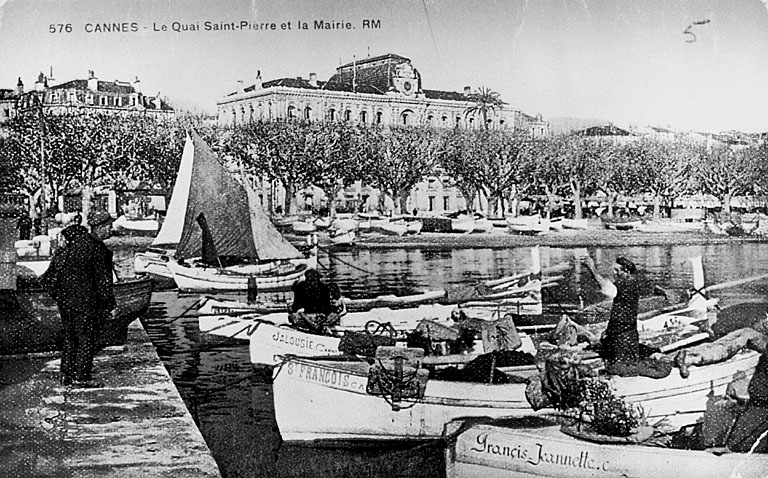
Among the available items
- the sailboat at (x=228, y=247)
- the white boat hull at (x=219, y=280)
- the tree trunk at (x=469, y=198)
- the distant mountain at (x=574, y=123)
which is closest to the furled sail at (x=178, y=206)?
the sailboat at (x=228, y=247)

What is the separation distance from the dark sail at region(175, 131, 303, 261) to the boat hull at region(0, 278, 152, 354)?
37cm

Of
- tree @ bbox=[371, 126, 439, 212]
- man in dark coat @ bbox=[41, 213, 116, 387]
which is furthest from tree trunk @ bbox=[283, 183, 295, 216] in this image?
man in dark coat @ bbox=[41, 213, 116, 387]

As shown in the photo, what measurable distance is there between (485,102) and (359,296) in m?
1.00

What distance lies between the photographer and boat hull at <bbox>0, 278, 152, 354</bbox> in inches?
157

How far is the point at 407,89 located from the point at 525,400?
140 centimetres

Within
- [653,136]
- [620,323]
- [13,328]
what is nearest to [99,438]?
[13,328]

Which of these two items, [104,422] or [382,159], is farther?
[382,159]

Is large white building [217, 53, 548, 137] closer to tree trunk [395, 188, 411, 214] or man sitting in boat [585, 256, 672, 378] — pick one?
tree trunk [395, 188, 411, 214]

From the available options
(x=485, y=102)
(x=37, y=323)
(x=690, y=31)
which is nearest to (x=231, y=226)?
(x=37, y=323)

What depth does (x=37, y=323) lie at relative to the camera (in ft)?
13.1

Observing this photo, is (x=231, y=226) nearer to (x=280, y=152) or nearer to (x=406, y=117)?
(x=280, y=152)

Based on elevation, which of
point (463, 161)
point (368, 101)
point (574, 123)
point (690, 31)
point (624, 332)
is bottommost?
point (624, 332)

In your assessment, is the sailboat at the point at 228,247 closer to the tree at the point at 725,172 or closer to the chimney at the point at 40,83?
the chimney at the point at 40,83

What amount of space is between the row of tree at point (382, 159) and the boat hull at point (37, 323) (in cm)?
45
